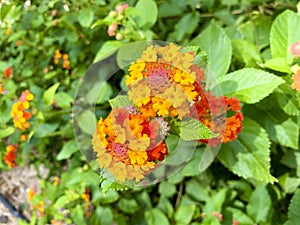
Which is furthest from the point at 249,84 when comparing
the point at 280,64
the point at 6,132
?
the point at 6,132

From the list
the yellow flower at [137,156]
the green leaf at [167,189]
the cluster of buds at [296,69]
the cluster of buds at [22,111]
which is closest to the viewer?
the yellow flower at [137,156]

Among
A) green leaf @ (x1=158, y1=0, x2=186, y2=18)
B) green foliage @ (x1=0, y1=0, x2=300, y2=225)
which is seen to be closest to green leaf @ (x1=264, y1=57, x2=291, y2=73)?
green foliage @ (x1=0, y1=0, x2=300, y2=225)

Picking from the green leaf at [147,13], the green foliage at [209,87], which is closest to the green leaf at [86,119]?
the green foliage at [209,87]

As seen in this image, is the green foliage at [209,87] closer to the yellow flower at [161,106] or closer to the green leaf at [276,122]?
the green leaf at [276,122]

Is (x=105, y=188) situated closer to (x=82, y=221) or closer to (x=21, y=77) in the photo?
(x=82, y=221)

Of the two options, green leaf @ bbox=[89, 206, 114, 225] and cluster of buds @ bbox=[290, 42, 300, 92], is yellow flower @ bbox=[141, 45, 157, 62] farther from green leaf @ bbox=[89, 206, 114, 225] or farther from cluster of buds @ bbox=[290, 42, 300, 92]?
green leaf @ bbox=[89, 206, 114, 225]

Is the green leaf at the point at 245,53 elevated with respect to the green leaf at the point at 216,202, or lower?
elevated

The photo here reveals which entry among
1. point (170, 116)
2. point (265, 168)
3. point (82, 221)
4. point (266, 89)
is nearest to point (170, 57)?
point (170, 116)
